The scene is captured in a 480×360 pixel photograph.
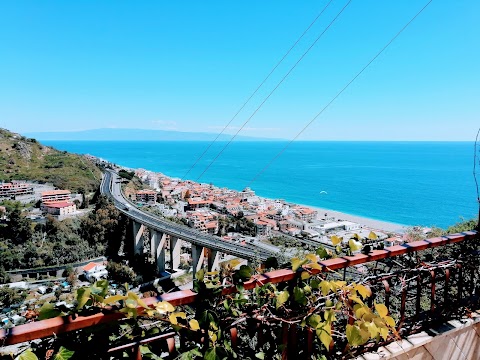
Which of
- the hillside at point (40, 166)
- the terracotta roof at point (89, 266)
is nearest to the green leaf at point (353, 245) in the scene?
the terracotta roof at point (89, 266)

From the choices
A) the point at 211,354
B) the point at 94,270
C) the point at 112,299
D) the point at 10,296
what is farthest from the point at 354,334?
the point at 94,270

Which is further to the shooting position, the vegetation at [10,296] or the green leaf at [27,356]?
the vegetation at [10,296]

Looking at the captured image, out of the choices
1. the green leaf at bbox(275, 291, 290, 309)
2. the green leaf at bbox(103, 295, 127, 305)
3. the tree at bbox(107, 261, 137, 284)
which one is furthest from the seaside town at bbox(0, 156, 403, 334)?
the green leaf at bbox(103, 295, 127, 305)

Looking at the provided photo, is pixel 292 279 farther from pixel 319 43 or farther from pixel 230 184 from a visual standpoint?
pixel 230 184

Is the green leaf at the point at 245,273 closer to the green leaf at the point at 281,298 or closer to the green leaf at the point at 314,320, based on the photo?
the green leaf at the point at 281,298

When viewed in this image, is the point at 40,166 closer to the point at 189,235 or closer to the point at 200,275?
the point at 189,235

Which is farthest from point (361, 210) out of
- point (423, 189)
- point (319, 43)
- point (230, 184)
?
point (319, 43)
